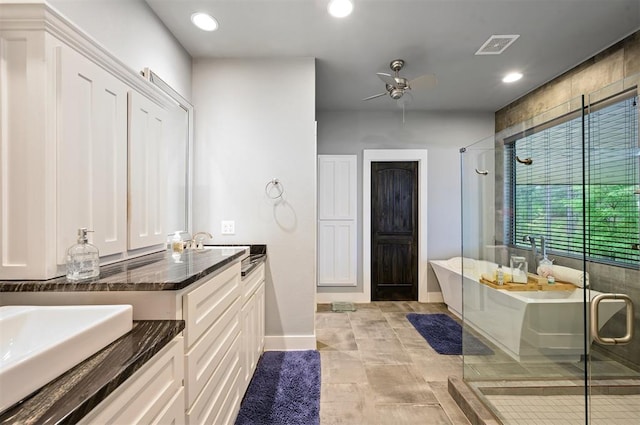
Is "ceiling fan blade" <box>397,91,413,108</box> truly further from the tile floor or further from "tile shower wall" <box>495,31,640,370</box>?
the tile floor

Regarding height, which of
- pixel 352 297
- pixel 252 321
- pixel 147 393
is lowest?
pixel 352 297

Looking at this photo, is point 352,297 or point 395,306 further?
point 352,297

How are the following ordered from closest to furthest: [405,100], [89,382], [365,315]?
[89,382]
[365,315]
[405,100]

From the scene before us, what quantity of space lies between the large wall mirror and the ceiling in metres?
0.52

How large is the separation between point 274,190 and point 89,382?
6.62ft

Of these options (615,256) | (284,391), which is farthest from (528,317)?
(284,391)

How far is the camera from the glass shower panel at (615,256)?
5.91 ft

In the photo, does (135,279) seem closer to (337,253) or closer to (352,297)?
(337,253)

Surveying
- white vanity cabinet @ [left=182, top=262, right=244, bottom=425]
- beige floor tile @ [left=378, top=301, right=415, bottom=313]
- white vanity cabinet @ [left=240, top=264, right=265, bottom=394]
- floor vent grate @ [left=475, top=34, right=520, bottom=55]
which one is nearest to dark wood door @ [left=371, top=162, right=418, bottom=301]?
beige floor tile @ [left=378, top=301, right=415, bottom=313]

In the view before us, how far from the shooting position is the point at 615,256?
6.41 feet

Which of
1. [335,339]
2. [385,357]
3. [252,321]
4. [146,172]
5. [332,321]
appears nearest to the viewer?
[146,172]

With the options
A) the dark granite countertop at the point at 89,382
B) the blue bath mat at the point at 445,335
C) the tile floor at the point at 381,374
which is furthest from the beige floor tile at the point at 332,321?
the dark granite countertop at the point at 89,382

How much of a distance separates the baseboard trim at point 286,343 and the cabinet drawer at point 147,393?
5.36 ft

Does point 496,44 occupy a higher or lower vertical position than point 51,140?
higher
